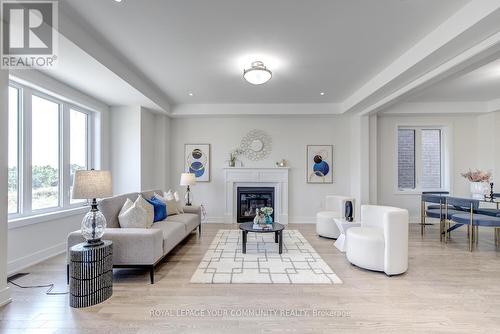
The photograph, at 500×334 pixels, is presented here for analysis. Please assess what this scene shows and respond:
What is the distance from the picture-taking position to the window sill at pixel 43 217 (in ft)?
10.5

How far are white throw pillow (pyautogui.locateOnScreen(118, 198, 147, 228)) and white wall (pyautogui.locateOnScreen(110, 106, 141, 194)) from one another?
2.08 metres

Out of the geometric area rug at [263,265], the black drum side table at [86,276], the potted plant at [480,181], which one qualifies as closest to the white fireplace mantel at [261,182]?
the geometric area rug at [263,265]

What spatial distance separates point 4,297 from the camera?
2375 millimetres

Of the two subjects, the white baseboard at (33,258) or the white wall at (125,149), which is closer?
the white baseboard at (33,258)

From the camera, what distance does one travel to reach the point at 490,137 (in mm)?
5906

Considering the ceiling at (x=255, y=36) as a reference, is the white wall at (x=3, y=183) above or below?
below

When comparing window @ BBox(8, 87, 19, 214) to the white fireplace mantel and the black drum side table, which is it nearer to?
the black drum side table

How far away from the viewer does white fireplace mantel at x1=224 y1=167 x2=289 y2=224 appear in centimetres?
614

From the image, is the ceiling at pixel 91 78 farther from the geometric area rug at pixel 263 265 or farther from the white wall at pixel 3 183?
the geometric area rug at pixel 263 265

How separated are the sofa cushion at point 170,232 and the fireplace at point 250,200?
2.41 m

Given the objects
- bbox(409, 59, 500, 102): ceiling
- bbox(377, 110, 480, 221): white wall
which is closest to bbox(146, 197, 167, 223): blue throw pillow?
bbox(409, 59, 500, 102): ceiling

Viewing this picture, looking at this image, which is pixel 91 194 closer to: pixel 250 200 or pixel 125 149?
pixel 125 149

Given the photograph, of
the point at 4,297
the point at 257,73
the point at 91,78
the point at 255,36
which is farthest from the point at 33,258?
the point at 255,36

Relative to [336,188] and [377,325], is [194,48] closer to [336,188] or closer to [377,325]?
[377,325]
